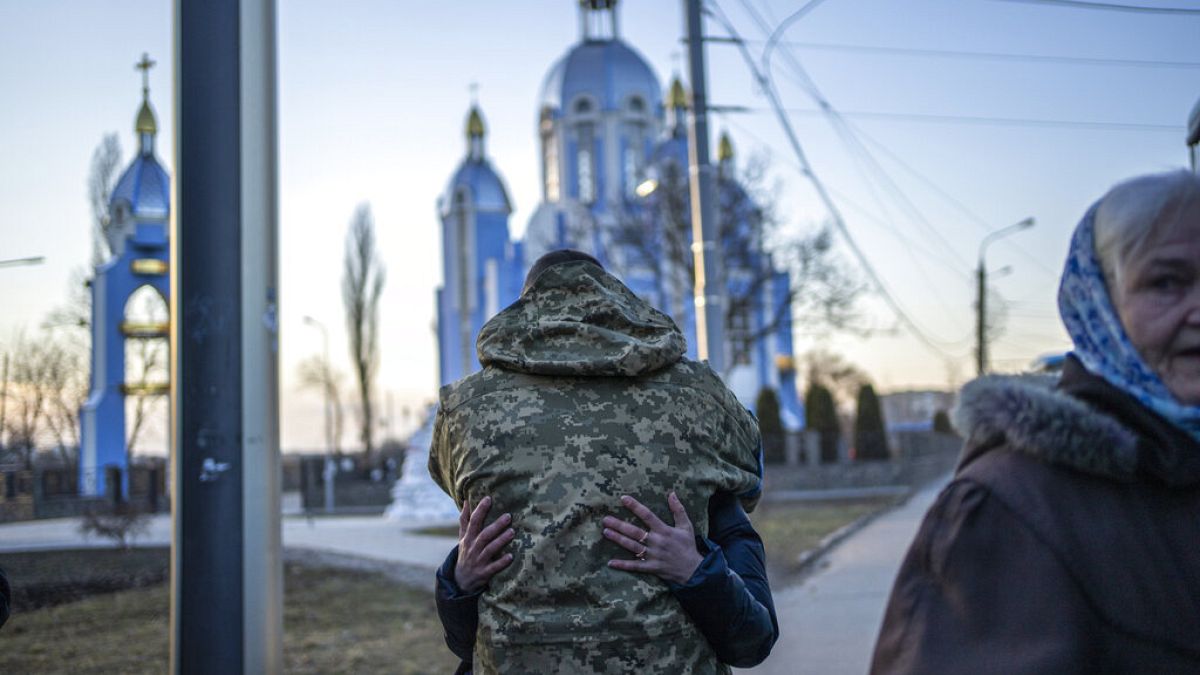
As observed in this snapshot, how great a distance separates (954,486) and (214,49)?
12.2 feet

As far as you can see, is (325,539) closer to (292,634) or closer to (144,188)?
(292,634)

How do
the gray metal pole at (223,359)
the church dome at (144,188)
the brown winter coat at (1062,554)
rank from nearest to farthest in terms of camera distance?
the brown winter coat at (1062,554), the gray metal pole at (223,359), the church dome at (144,188)

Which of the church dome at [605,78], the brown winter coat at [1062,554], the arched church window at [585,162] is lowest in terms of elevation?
the brown winter coat at [1062,554]

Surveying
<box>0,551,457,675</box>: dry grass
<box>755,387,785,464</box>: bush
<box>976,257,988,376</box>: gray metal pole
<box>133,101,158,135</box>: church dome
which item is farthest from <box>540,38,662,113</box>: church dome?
<box>0,551,457,675</box>: dry grass

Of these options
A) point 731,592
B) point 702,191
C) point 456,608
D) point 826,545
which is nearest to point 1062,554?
point 731,592

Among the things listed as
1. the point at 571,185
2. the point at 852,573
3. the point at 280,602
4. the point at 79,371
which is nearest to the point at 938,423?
the point at 571,185

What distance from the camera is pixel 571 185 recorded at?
157 feet

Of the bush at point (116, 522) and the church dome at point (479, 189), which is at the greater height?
the church dome at point (479, 189)

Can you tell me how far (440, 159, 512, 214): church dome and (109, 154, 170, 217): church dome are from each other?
18305 mm

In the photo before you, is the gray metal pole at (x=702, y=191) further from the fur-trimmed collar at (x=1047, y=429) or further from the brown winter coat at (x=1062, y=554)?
the brown winter coat at (x=1062, y=554)

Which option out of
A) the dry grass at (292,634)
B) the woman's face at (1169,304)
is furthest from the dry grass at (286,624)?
the woman's face at (1169,304)

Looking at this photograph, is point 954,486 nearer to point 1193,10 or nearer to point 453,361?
point 1193,10

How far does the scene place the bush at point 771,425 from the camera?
37.8 m

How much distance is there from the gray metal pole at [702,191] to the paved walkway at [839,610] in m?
2.51
